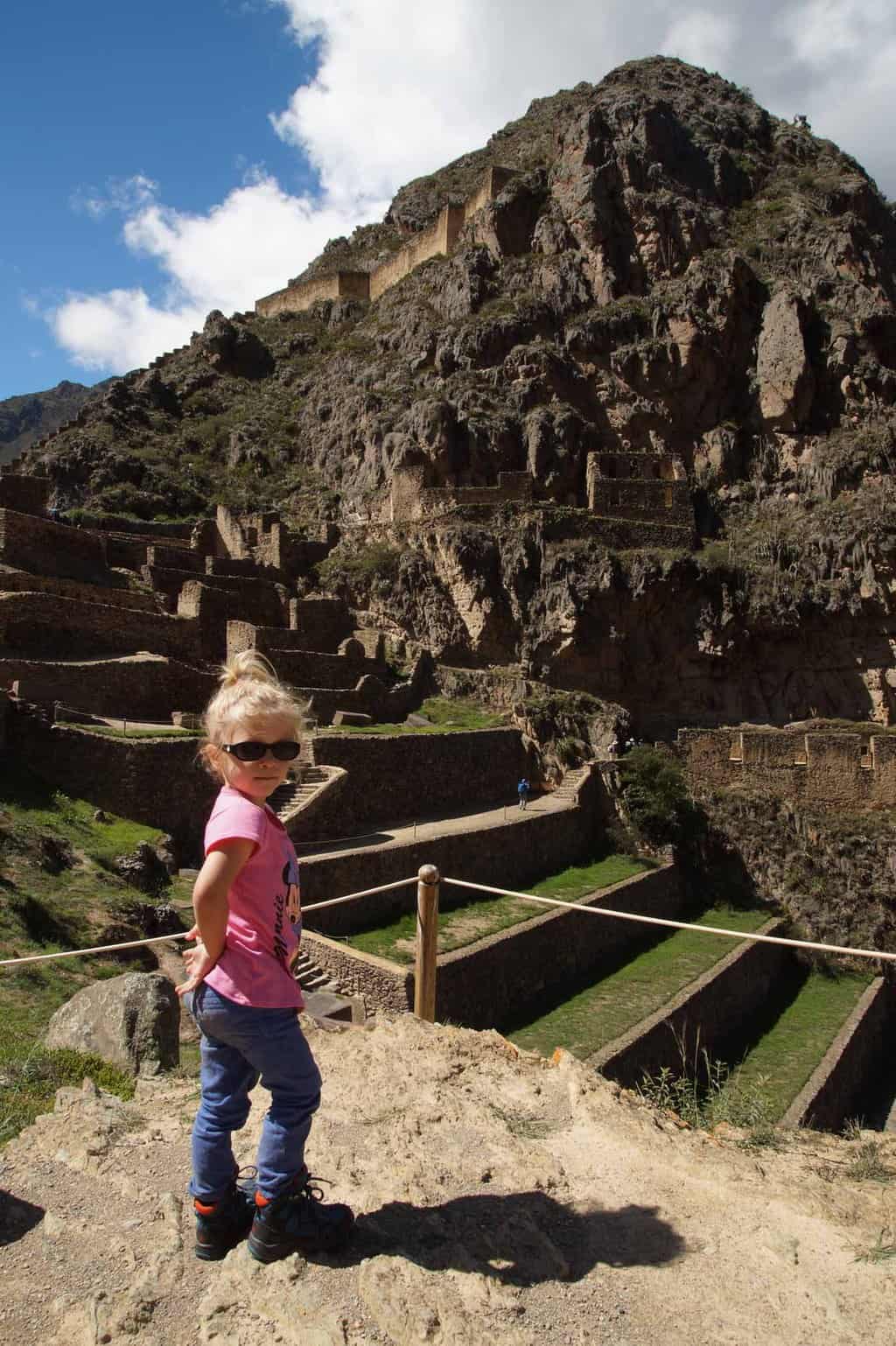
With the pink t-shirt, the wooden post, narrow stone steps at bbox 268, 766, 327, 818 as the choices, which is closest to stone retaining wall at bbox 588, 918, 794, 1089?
the wooden post

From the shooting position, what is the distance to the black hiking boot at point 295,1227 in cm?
314

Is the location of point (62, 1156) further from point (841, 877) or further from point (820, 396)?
point (820, 396)

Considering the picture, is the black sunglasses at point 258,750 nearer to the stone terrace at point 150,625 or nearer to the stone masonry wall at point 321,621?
the stone terrace at point 150,625

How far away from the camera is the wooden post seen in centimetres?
579

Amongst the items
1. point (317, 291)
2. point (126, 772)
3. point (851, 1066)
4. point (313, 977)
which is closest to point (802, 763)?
point (851, 1066)

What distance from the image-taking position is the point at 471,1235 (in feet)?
11.2

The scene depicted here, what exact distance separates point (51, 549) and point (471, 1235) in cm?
2058

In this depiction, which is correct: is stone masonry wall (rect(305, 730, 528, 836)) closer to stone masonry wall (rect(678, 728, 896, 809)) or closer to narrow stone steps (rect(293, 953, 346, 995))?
narrow stone steps (rect(293, 953, 346, 995))

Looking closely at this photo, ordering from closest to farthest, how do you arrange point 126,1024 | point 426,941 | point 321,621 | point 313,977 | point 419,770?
point 126,1024 → point 426,941 → point 313,977 → point 419,770 → point 321,621

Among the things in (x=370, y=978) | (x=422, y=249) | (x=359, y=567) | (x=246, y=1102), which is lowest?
(x=370, y=978)

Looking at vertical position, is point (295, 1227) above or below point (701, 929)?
below

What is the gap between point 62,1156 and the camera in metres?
3.84

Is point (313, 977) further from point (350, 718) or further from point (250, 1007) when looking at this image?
point (350, 718)

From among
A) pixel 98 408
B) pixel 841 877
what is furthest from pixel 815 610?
pixel 98 408
